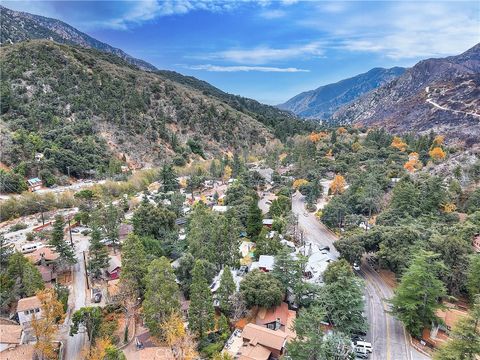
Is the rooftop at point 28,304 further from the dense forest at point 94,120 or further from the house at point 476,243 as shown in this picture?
the dense forest at point 94,120

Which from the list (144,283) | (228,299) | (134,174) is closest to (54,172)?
(134,174)

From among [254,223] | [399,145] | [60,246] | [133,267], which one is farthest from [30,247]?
[399,145]

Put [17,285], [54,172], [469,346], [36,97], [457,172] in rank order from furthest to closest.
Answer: [36,97] < [54,172] < [457,172] < [17,285] < [469,346]

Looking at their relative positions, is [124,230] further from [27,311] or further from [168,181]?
[168,181]

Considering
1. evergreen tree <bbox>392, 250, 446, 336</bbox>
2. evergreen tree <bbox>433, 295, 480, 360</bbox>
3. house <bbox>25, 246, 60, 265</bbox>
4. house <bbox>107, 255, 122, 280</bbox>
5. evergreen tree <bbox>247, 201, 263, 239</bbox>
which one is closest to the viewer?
evergreen tree <bbox>433, 295, 480, 360</bbox>

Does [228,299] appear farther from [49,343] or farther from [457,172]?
[457,172]

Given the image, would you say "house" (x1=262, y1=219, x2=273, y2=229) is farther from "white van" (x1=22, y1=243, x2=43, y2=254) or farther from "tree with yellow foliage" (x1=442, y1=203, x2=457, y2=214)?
"white van" (x1=22, y1=243, x2=43, y2=254)

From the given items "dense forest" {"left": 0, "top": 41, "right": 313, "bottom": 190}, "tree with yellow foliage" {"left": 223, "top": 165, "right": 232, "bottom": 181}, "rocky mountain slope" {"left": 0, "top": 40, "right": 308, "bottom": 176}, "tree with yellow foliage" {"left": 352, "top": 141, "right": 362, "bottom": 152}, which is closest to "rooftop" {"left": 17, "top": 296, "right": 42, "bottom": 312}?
"dense forest" {"left": 0, "top": 41, "right": 313, "bottom": 190}
